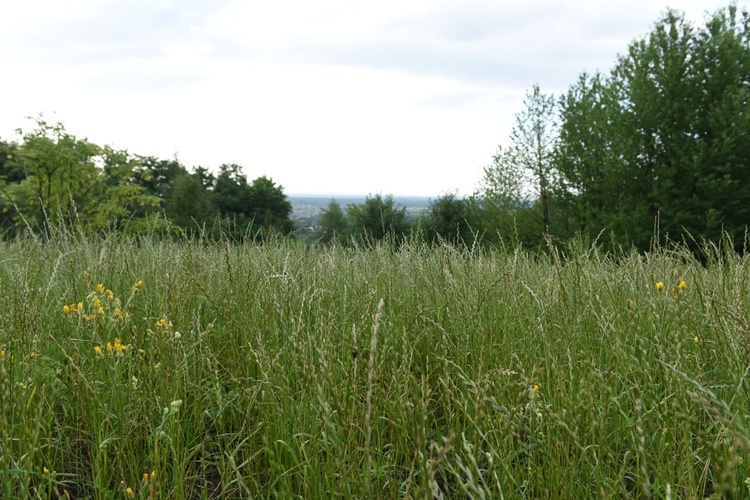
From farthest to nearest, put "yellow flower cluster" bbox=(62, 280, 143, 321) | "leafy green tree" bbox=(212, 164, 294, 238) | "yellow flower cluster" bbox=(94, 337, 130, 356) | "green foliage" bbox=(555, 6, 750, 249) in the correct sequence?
"leafy green tree" bbox=(212, 164, 294, 238)
"green foliage" bbox=(555, 6, 750, 249)
"yellow flower cluster" bbox=(62, 280, 143, 321)
"yellow flower cluster" bbox=(94, 337, 130, 356)

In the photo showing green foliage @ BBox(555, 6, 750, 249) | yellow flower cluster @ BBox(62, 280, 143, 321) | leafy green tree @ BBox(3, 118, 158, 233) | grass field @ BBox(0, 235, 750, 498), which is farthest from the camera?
green foliage @ BBox(555, 6, 750, 249)

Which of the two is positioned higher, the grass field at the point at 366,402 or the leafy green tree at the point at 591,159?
the leafy green tree at the point at 591,159

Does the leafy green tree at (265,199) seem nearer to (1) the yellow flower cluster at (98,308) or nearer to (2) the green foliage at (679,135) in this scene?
(2) the green foliage at (679,135)

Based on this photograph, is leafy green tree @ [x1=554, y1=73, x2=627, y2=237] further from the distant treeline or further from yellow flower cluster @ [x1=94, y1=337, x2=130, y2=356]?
yellow flower cluster @ [x1=94, y1=337, x2=130, y2=356]

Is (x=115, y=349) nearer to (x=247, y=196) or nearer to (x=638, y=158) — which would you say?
(x=638, y=158)

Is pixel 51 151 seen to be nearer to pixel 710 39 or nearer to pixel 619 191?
pixel 619 191

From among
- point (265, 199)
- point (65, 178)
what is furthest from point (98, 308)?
point (265, 199)

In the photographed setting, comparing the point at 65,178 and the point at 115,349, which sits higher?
the point at 65,178

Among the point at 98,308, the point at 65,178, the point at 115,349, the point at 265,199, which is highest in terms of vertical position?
the point at 265,199

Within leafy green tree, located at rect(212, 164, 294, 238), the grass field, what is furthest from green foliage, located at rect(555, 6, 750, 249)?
leafy green tree, located at rect(212, 164, 294, 238)

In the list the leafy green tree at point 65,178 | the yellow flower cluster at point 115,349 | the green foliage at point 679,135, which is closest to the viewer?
the yellow flower cluster at point 115,349

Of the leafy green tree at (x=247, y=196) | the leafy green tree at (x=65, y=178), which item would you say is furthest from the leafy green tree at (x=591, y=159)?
the leafy green tree at (x=247, y=196)

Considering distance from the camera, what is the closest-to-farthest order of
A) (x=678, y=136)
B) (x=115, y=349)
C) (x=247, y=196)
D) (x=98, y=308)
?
1. (x=115, y=349)
2. (x=98, y=308)
3. (x=678, y=136)
4. (x=247, y=196)

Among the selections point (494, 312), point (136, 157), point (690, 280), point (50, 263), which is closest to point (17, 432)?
point (50, 263)
